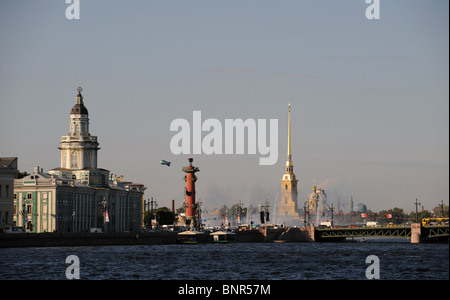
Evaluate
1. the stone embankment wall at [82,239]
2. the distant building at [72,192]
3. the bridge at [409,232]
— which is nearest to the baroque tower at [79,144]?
the distant building at [72,192]

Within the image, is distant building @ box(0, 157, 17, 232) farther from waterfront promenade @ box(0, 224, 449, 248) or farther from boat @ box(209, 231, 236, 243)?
boat @ box(209, 231, 236, 243)

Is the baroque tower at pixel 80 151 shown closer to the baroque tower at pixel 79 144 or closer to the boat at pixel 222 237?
the baroque tower at pixel 79 144

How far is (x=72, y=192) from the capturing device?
17588 cm

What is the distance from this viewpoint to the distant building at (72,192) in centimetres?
16638

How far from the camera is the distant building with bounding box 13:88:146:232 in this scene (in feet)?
546

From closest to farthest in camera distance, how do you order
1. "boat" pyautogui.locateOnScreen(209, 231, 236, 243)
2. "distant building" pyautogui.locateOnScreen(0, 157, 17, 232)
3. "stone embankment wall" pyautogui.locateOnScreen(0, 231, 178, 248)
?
"stone embankment wall" pyautogui.locateOnScreen(0, 231, 178, 248)
"distant building" pyautogui.locateOnScreen(0, 157, 17, 232)
"boat" pyautogui.locateOnScreen(209, 231, 236, 243)

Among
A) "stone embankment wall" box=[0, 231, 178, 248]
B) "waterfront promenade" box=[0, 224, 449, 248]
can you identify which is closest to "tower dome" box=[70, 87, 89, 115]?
"waterfront promenade" box=[0, 224, 449, 248]

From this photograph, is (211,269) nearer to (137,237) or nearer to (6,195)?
(6,195)

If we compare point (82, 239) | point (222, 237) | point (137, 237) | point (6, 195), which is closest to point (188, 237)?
point (222, 237)

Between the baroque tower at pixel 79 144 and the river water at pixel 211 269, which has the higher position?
the baroque tower at pixel 79 144

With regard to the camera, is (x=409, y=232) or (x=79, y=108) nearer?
(x=409, y=232)
